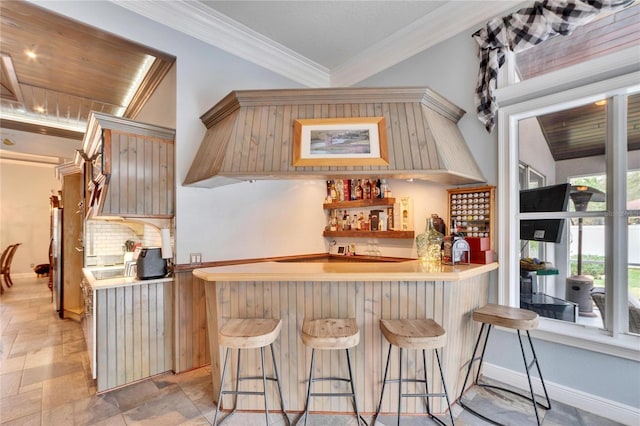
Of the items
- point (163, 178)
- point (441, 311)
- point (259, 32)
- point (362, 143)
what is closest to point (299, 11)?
point (259, 32)

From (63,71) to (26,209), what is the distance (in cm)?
643

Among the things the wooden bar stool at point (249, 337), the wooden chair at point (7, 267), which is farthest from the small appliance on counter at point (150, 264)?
the wooden chair at point (7, 267)

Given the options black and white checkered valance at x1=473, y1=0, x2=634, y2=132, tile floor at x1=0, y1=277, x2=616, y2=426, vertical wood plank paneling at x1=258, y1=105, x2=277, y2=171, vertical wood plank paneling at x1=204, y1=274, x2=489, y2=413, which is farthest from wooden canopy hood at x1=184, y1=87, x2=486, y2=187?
tile floor at x1=0, y1=277, x2=616, y2=426

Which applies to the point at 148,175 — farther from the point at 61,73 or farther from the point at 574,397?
the point at 574,397

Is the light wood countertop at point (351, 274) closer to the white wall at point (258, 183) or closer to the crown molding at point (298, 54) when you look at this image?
the white wall at point (258, 183)

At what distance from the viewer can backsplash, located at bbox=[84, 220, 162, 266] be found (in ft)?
11.9

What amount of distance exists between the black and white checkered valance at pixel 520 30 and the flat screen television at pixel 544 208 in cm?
69

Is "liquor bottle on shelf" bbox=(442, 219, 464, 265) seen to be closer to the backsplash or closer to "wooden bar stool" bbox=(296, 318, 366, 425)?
"wooden bar stool" bbox=(296, 318, 366, 425)

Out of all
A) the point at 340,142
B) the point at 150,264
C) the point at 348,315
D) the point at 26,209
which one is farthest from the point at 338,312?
the point at 26,209

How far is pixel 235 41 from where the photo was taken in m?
3.12

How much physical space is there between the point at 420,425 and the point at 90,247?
4.11 meters

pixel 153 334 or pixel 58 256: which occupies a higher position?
pixel 58 256

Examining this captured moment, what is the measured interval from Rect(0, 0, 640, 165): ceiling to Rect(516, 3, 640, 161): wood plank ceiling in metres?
0.09

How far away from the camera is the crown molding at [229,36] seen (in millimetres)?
2650
